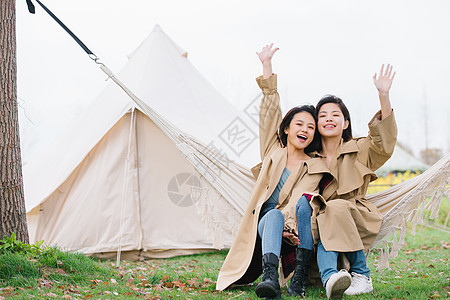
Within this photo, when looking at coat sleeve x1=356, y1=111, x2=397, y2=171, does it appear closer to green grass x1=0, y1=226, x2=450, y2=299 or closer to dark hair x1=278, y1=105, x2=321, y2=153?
dark hair x1=278, y1=105, x2=321, y2=153

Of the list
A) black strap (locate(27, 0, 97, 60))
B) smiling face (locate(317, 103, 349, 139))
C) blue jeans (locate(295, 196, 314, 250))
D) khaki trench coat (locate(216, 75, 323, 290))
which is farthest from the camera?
black strap (locate(27, 0, 97, 60))

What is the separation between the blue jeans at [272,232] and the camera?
7.83 feet

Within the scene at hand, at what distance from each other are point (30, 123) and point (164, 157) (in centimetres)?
143

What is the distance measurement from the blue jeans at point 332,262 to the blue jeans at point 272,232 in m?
0.21

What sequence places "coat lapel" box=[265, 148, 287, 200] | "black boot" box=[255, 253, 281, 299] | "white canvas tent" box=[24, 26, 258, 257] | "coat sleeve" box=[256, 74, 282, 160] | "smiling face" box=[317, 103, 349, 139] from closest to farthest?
"black boot" box=[255, 253, 281, 299] < "coat lapel" box=[265, 148, 287, 200] < "smiling face" box=[317, 103, 349, 139] < "coat sleeve" box=[256, 74, 282, 160] < "white canvas tent" box=[24, 26, 258, 257]

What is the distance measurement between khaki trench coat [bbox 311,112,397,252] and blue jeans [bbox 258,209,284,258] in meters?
0.18

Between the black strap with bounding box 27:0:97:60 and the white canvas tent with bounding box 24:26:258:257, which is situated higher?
the black strap with bounding box 27:0:97:60

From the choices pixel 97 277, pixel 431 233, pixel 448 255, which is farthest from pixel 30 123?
pixel 431 233

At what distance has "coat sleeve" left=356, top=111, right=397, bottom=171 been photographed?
263 cm

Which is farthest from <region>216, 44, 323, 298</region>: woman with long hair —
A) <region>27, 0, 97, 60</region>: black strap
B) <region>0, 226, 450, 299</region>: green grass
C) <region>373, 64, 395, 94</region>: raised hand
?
<region>27, 0, 97, 60</region>: black strap

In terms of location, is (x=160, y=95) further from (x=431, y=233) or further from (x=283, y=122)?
(x=431, y=233)

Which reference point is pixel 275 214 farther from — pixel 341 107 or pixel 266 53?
pixel 266 53

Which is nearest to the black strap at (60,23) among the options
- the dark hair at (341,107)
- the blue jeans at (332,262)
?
the dark hair at (341,107)

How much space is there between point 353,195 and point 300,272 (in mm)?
554
